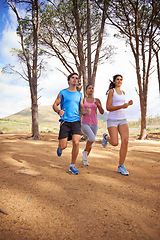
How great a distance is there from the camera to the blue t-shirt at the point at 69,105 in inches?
139

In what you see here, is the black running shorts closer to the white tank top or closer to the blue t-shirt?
the blue t-shirt

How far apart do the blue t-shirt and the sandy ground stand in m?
1.04

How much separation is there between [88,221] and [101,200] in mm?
498

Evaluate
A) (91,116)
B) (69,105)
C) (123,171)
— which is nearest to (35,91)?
(91,116)

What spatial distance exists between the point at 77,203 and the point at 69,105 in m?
1.71

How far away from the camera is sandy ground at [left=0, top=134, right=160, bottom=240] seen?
1.93m

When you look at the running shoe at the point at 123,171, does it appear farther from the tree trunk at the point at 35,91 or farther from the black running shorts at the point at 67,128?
the tree trunk at the point at 35,91

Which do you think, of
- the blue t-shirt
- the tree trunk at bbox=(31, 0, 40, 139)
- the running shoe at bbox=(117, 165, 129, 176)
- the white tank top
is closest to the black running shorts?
the blue t-shirt

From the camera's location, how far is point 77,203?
2463mm

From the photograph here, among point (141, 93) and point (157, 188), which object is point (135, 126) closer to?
point (141, 93)

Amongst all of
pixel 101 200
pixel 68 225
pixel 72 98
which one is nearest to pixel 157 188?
pixel 101 200

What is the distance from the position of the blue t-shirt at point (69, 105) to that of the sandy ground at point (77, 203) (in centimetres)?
104

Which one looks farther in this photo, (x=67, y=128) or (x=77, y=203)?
(x=67, y=128)

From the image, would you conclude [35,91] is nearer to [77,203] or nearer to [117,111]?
[117,111]
